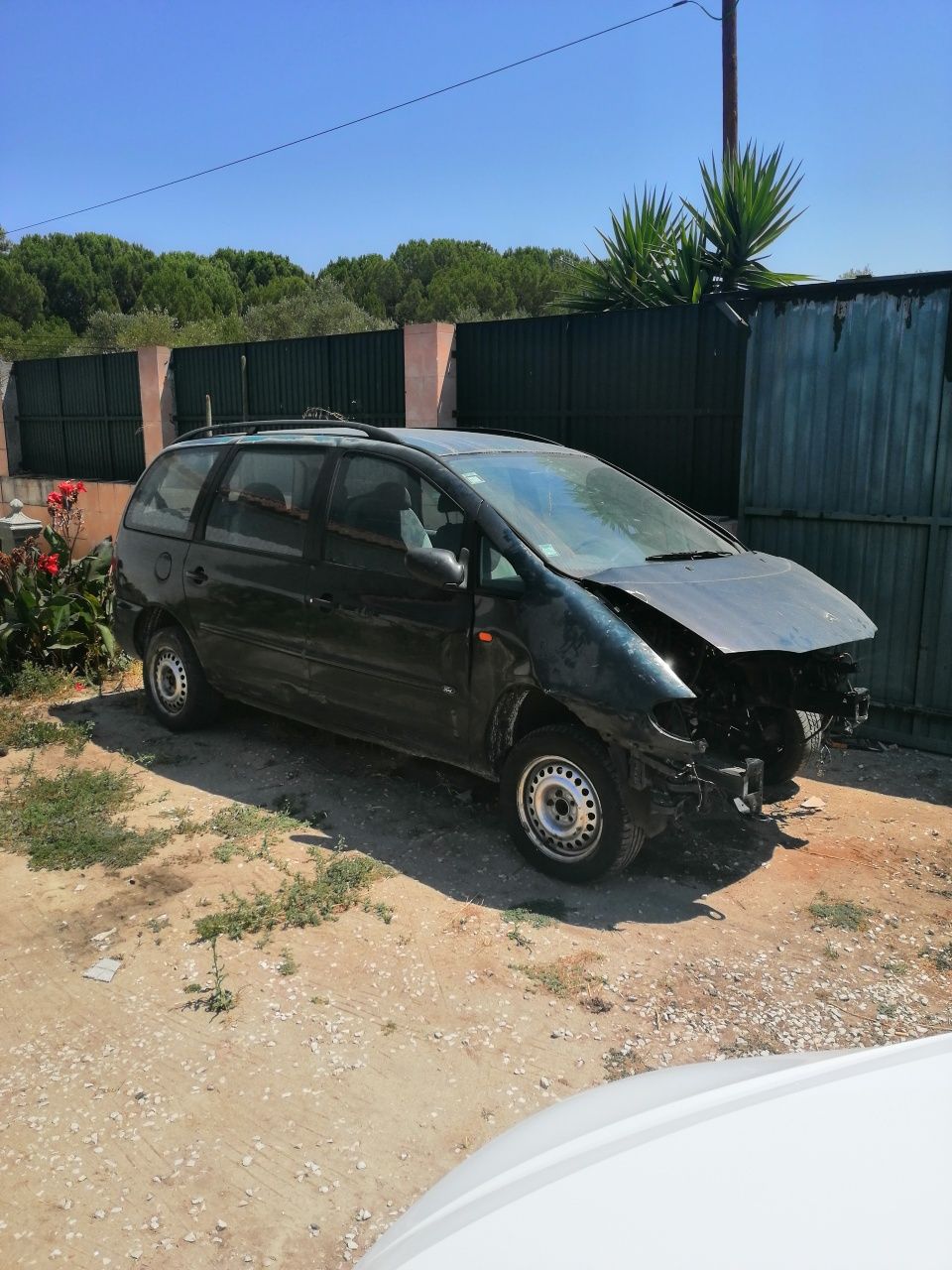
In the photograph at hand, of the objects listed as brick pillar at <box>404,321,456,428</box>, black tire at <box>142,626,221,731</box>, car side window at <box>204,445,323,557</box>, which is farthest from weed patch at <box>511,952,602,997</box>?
brick pillar at <box>404,321,456,428</box>

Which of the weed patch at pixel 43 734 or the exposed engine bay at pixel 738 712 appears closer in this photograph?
the exposed engine bay at pixel 738 712

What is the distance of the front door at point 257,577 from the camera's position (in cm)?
543

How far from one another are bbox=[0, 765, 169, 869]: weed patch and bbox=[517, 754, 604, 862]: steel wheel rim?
1802 millimetres

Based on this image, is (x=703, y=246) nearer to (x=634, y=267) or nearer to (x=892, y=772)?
(x=634, y=267)

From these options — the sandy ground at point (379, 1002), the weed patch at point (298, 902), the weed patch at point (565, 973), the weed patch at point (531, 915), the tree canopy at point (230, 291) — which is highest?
the tree canopy at point (230, 291)

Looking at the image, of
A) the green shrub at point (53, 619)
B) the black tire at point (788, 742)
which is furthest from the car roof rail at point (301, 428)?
the black tire at point (788, 742)

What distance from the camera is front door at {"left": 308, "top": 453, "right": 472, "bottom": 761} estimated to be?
4.73 meters

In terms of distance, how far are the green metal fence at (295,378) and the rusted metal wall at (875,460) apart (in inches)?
157

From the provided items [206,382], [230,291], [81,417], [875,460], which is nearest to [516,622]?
[875,460]

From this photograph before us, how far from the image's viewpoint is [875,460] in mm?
6375

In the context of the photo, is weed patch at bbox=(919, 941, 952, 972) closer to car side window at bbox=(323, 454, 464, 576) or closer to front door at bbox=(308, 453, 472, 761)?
front door at bbox=(308, 453, 472, 761)

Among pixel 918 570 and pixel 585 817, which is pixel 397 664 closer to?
pixel 585 817

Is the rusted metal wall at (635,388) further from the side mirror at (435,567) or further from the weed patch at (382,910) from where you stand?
the weed patch at (382,910)

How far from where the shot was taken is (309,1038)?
3.39 meters
